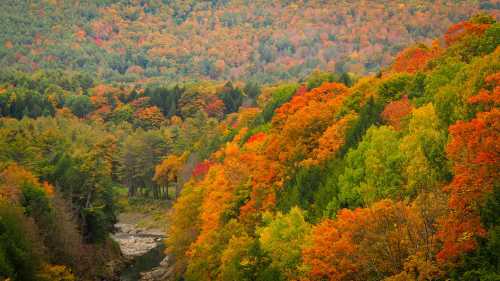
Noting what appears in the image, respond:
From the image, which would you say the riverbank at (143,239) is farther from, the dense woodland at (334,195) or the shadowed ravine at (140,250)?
the dense woodland at (334,195)

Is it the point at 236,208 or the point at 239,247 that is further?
the point at 236,208

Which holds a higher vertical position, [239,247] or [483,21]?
[483,21]

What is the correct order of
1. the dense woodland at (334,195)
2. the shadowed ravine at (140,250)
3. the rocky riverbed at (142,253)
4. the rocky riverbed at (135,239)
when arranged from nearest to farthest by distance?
the dense woodland at (334,195) → the rocky riverbed at (142,253) → the shadowed ravine at (140,250) → the rocky riverbed at (135,239)

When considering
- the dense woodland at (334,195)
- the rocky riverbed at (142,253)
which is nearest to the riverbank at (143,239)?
the rocky riverbed at (142,253)

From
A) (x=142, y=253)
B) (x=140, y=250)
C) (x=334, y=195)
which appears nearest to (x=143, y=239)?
(x=140, y=250)

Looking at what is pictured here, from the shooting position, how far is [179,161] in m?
150

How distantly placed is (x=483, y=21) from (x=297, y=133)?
30085 millimetres

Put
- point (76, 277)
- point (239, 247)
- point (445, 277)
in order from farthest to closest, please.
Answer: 1. point (76, 277)
2. point (239, 247)
3. point (445, 277)

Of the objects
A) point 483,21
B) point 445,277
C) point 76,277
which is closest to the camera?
point 445,277

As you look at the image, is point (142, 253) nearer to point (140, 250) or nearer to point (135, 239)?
point (140, 250)

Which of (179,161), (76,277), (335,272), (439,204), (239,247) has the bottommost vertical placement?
(179,161)

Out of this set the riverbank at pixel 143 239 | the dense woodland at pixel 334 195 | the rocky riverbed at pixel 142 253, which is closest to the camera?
the dense woodland at pixel 334 195

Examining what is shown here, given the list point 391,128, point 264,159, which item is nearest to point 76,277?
point 264,159

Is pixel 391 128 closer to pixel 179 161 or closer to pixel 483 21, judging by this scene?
pixel 483 21
